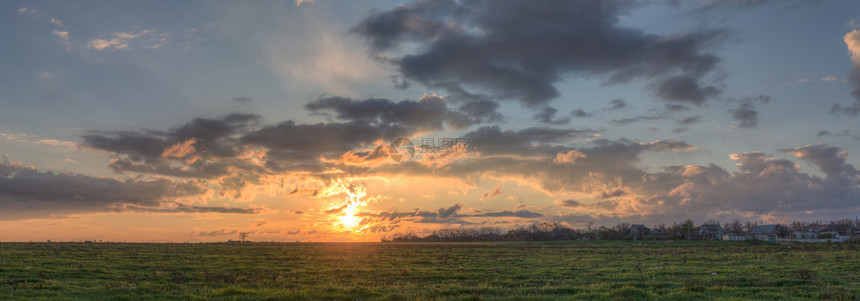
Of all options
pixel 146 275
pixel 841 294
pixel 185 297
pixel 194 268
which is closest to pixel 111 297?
pixel 185 297

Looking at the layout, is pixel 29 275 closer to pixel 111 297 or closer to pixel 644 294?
pixel 111 297

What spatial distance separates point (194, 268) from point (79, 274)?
855cm

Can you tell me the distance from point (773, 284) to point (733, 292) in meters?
5.81

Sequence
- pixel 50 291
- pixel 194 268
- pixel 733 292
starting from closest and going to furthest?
pixel 733 292
pixel 50 291
pixel 194 268

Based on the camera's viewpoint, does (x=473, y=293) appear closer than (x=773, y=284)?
Yes

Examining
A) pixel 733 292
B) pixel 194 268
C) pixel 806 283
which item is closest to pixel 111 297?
pixel 194 268

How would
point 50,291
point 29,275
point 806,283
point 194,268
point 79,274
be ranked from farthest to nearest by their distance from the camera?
point 194,268
point 79,274
point 29,275
point 806,283
point 50,291

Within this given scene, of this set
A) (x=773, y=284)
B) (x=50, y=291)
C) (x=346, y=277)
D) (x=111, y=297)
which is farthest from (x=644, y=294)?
(x=50, y=291)

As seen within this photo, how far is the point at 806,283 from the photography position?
27.4m

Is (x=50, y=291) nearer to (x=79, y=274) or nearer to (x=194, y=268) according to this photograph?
(x=79, y=274)

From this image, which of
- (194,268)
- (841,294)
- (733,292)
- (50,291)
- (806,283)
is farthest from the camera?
(194,268)

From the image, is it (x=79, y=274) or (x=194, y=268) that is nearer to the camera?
(x=79, y=274)

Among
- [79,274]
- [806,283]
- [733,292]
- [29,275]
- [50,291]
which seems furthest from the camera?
[79,274]

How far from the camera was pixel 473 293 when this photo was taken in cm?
2341
